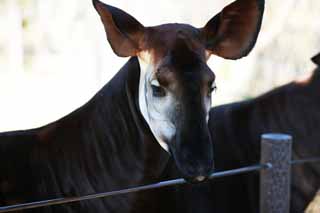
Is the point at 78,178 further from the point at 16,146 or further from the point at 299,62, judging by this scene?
the point at 299,62

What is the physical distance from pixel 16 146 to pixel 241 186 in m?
1.01

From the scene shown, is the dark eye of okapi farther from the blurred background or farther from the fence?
the blurred background

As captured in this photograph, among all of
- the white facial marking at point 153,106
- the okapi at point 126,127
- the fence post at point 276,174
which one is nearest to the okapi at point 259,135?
the fence post at point 276,174

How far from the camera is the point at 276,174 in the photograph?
200 centimetres

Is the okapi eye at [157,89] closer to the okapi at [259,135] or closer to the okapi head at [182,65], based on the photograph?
the okapi head at [182,65]

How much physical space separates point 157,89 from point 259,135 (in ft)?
3.12

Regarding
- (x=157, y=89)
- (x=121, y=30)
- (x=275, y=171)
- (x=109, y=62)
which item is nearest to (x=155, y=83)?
(x=157, y=89)

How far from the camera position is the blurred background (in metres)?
7.88

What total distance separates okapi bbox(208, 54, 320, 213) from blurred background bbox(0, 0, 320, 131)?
4.42 meters

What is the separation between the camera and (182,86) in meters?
1.59

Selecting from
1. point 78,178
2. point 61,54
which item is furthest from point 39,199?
point 61,54

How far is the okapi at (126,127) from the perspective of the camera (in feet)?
5.49

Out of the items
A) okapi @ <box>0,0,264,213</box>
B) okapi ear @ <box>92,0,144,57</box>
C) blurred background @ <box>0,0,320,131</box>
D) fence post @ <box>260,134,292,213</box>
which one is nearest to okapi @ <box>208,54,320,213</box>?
fence post @ <box>260,134,292,213</box>

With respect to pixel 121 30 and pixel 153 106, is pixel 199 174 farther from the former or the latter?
pixel 121 30
